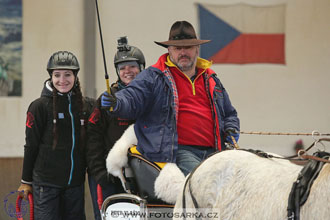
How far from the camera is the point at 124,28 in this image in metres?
6.94

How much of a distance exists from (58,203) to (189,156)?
141cm

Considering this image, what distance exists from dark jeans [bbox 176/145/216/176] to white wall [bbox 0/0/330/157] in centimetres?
312

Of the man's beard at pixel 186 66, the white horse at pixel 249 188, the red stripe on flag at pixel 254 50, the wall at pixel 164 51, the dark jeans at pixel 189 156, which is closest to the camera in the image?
the white horse at pixel 249 188

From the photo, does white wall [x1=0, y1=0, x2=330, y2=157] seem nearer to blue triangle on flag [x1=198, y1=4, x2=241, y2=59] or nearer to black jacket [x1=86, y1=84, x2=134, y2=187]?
blue triangle on flag [x1=198, y1=4, x2=241, y2=59]

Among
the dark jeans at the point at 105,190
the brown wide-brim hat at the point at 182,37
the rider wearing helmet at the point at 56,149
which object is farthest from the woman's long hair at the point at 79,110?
the brown wide-brim hat at the point at 182,37

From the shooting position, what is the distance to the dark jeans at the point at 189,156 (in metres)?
3.71

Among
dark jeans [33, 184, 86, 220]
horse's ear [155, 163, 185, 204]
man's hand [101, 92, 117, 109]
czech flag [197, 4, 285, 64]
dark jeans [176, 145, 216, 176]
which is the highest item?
czech flag [197, 4, 285, 64]

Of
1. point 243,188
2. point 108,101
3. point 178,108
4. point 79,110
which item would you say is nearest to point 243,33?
point 79,110

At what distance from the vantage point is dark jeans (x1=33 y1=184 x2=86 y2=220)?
4.48 m

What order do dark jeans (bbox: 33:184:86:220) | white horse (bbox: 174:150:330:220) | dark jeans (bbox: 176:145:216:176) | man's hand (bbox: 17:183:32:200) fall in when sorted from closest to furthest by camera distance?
white horse (bbox: 174:150:330:220) < dark jeans (bbox: 176:145:216:176) < dark jeans (bbox: 33:184:86:220) < man's hand (bbox: 17:183:32:200)

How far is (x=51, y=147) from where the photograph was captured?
4566mm

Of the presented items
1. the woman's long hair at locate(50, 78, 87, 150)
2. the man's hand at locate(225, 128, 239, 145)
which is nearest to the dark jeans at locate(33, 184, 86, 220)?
the woman's long hair at locate(50, 78, 87, 150)

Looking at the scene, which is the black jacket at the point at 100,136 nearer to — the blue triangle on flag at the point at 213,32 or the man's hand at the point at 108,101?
the man's hand at the point at 108,101

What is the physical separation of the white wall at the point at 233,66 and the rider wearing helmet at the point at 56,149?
215 centimetres
